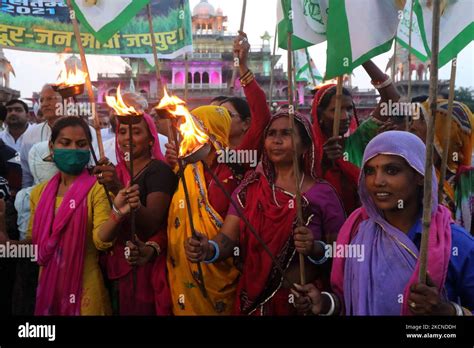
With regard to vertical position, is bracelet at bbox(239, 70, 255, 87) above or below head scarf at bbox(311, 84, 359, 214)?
above

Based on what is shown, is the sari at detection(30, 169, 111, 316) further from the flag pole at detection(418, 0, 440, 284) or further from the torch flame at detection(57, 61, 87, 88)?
the flag pole at detection(418, 0, 440, 284)

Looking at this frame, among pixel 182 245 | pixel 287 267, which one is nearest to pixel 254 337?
pixel 287 267

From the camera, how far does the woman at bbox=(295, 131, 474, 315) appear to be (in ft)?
6.73

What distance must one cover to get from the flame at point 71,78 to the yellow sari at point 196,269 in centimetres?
74

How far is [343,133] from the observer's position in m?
3.23

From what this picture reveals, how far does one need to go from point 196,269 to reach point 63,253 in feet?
2.24

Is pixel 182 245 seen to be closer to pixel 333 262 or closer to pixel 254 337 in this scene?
pixel 254 337

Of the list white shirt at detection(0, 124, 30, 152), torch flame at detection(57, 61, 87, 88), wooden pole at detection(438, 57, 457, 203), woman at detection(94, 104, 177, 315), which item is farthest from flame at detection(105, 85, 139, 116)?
white shirt at detection(0, 124, 30, 152)

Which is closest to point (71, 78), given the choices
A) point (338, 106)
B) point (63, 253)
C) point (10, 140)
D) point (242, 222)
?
point (63, 253)

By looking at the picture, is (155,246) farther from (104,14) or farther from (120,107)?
(104,14)

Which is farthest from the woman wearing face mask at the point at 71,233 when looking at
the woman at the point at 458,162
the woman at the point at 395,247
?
the woman at the point at 458,162

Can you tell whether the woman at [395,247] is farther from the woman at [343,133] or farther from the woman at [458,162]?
the woman at [458,162]

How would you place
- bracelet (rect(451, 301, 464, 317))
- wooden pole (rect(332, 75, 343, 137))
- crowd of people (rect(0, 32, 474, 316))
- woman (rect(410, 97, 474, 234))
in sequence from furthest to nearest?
woman (rect(410, 97, 474, 234)) → wooden pole (rect(332, 75, 343, 137)) → crowd of people (rect(0, 32, 474, 316)) → bracelet (rect(451, 301, 464, 317))

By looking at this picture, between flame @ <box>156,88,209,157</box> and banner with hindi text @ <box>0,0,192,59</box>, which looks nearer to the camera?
flame @ <box>156,88,209,157</box>
